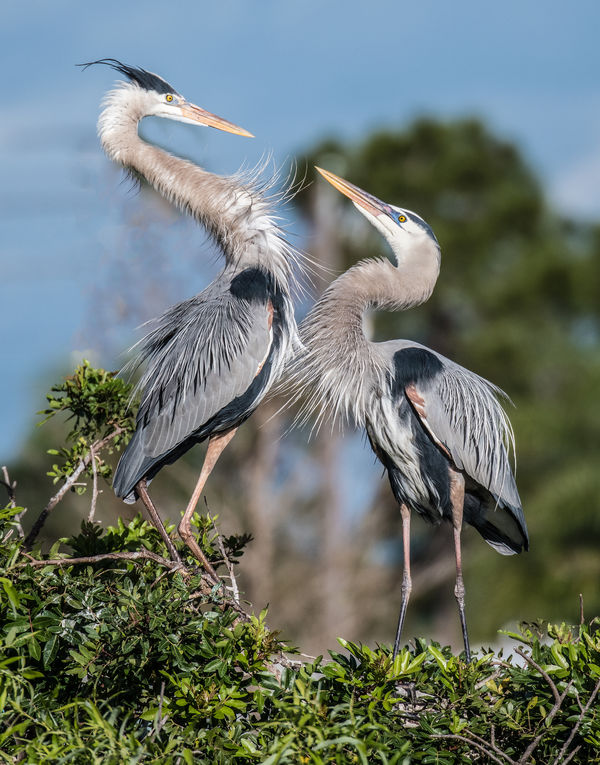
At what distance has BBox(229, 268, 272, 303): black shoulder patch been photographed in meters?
5.02

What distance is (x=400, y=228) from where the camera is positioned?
5312 mm

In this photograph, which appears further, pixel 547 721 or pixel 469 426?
pixel 469 426

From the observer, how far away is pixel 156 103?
582 cm

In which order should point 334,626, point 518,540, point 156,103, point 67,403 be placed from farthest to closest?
1. point 334,626
2. point 156,103
3. point 518,540
4. point 67,403

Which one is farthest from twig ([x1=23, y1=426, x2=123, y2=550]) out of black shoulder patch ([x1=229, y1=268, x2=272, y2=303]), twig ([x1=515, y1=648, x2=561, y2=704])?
twig ([x1=515, y1=648, x2=561, y2=704])

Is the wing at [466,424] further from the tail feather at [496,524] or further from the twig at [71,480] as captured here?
the twig at [71,480]

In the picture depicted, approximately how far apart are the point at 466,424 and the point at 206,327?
4.54 feet

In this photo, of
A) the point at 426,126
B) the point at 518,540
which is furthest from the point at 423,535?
the point at 518,540

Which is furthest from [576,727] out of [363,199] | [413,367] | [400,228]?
[363,199]

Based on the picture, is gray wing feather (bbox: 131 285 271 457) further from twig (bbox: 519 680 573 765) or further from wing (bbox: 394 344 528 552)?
twig (bbox: 519 680 573 765)

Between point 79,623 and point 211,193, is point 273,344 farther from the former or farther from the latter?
point 79,623

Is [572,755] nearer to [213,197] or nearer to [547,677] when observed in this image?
[547,677]

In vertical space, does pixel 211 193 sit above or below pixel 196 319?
above

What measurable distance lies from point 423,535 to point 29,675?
55.0ft
